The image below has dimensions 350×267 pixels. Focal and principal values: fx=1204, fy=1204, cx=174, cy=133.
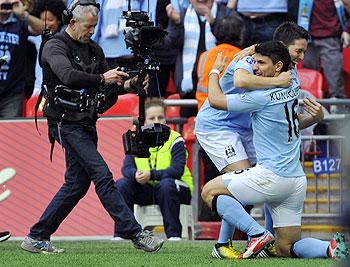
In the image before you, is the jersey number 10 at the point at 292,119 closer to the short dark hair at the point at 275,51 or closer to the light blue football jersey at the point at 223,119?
the short dark hair at the point at 275,51

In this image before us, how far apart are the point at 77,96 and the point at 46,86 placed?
36cm

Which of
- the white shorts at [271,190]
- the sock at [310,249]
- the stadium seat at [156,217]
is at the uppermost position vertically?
the white shorts at [271,190]

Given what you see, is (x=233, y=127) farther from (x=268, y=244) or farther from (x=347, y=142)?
(x=347, y=142)

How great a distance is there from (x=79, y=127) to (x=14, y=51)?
500cm

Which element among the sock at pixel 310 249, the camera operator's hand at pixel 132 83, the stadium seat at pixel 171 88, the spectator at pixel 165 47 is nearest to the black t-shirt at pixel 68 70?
the camera operator's hand at pixel 132 83

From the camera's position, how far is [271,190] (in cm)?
1007

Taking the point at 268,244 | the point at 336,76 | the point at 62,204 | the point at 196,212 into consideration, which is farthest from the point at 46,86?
the point at 336,76

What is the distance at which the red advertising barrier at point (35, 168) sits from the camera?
13781 millimetres

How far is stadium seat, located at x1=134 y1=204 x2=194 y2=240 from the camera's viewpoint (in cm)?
1393

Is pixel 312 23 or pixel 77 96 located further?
pixel 312 23

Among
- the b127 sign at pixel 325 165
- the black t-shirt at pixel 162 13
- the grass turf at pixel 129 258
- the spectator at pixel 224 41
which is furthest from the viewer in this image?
the black t-shirt at pixel 162 13

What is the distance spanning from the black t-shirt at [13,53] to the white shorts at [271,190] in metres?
5.90

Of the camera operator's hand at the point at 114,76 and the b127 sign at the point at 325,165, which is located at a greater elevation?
the camera operator's hand at the point at 114,76

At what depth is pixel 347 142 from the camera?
5281mm
